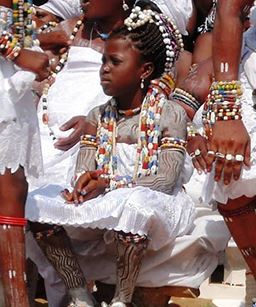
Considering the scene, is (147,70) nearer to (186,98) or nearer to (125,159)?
(125,159)

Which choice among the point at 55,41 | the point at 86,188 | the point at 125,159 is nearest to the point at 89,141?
the point at 125,159

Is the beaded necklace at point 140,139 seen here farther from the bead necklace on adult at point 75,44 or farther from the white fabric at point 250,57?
the bead necklace on adult at point 75,44

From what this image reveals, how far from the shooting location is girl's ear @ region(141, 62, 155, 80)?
4.69 meters

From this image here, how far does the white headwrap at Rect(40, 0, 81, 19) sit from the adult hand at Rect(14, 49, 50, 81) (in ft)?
6.39

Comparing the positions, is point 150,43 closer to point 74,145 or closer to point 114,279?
point 74,145

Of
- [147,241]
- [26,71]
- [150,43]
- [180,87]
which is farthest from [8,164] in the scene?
[180,87]

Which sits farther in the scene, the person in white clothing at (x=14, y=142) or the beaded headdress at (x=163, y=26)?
the beaded headdress at (x=163, y=26)

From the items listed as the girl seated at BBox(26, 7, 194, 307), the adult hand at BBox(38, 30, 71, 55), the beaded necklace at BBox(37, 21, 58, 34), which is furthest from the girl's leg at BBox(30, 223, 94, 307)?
the beaded necklace at BBox(37, 21, 58, 34)

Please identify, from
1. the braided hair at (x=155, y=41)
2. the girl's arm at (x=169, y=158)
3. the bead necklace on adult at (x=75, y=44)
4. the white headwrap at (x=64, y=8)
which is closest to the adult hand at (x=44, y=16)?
the white headwrap at (x=64, y=8)

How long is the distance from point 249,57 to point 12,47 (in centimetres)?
95

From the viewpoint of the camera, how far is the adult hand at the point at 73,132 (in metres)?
5.05

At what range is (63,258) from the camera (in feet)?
14.5

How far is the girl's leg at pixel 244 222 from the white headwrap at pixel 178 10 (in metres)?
1.75

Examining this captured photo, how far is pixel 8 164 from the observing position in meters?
4.07
